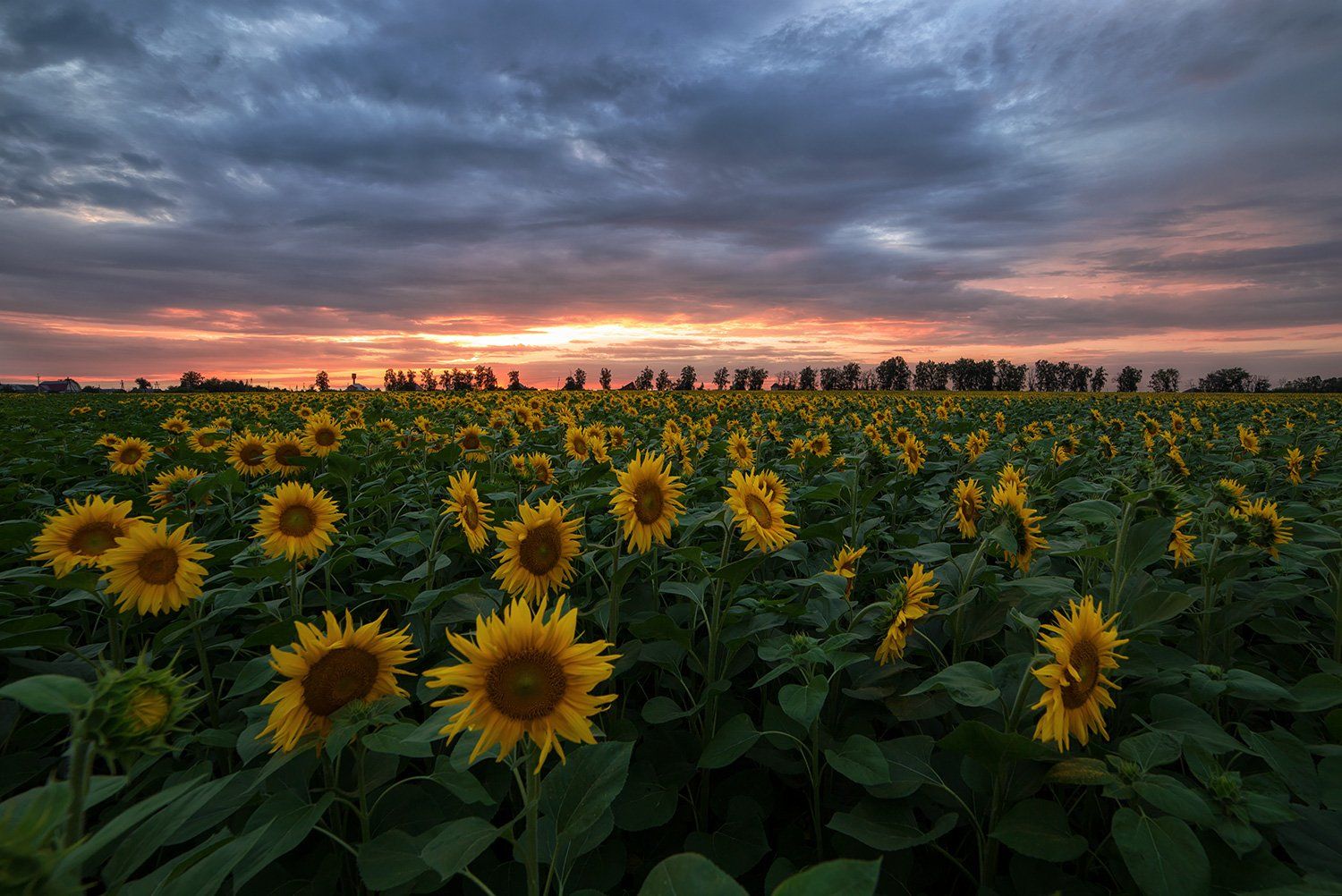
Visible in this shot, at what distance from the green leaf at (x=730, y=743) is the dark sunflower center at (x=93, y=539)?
301 cm

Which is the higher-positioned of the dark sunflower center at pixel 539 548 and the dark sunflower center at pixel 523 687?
the dark sunflower center at pixel 539 548

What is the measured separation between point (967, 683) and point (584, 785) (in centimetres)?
121

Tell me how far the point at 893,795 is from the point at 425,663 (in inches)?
82.0

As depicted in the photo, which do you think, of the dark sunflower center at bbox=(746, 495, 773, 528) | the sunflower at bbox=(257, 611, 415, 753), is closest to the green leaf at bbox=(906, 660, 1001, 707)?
the dark sunflower center at bbox=(746, 495, 773, 528)

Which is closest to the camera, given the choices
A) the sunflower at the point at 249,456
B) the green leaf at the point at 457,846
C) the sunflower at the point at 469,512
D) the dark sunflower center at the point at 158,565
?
the green leaf at the point at 457,846

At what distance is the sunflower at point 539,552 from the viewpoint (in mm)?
2562

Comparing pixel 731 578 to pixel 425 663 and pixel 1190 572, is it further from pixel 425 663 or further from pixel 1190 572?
pixel 1190 572

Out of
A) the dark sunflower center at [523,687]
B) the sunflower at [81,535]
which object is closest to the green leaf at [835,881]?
the dark sunflower center at [523,687]

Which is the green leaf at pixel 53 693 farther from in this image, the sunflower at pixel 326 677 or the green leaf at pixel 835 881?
the green leaf at pixel 835 881

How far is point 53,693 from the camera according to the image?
988 mm

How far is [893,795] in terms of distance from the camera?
6.32 feet

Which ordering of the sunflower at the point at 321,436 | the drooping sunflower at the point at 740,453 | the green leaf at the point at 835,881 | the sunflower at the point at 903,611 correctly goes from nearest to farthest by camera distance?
the green leaf at the point at 835,881, the sunflower at the point at 903,611, the sunflower at the point at 321,436, the drooping sunflower at the point at 740,453

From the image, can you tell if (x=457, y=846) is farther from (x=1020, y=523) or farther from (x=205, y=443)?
(x=205, y=443)

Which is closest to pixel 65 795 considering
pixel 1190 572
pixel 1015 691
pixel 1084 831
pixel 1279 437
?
pixel 1015 691
